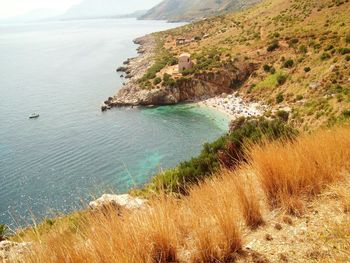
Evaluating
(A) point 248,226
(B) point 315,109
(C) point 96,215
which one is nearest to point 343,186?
(A) point 248,226

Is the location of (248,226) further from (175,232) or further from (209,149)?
(209,149)

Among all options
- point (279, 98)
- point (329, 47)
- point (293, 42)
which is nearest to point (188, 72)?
point (293, 42)

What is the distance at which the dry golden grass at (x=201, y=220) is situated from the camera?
3857 mm

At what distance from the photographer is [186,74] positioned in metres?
55.8

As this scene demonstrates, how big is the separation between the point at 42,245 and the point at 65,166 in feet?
114

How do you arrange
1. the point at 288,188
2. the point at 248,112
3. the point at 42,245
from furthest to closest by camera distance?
the point at 248,112 → the point at 288,188 → the point at 42,245

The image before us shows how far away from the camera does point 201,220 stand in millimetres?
4371

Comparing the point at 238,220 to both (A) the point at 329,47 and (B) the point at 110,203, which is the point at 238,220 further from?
(A) the point at 329,47

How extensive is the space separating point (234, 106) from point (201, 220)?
142 feet

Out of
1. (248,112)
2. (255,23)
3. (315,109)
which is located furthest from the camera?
(255,23)

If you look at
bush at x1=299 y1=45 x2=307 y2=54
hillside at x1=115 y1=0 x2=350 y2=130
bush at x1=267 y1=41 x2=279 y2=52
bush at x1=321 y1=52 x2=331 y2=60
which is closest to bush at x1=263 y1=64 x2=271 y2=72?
hillside at x1=115 y1=0 x2=350 y2=130

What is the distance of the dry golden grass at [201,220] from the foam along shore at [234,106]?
35933 millimetres

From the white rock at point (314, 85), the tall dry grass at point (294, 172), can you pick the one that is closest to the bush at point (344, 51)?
the white rock at point (314, 85)

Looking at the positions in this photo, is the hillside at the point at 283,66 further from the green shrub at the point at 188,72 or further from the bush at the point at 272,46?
the green shrub at the point at 188,72
